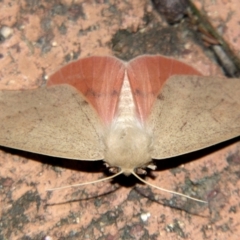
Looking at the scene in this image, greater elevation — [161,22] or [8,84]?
[161,22]

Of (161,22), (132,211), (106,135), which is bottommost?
(132,211)

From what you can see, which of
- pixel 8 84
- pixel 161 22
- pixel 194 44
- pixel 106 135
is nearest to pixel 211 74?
pixel 194 44

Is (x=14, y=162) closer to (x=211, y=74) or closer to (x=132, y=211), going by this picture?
(x=132, y=211)

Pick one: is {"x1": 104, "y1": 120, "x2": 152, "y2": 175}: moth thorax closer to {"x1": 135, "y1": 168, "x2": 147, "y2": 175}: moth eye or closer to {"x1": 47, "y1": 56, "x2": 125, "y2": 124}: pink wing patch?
{"x1": 135, "y1": 168, "x2": 147, "y2": 175}: moth eye

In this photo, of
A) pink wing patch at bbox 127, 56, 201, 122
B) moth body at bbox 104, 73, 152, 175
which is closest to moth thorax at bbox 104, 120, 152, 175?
moth body at bbox 104, 73, 152, 175

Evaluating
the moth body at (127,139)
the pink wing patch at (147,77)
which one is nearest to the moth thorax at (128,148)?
the moth body at (127,139)

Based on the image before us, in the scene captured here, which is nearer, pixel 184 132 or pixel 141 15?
pixel 184 132
